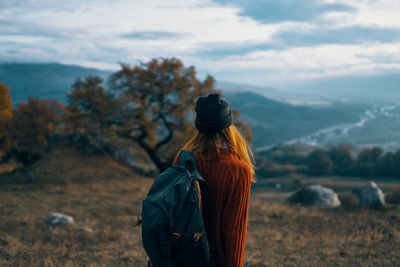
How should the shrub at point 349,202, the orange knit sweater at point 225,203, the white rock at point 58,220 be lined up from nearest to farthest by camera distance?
the orange knit sweater at point 225,203 < the white rock at point 58,220 < the shrub at point 349,202

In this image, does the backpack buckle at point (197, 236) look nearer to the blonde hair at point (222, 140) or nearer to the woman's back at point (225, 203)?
the woman's back at point (225, 203)

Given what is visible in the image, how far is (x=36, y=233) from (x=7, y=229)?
1072 millimetres

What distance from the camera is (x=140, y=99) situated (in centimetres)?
2450

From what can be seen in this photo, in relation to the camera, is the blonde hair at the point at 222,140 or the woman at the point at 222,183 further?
the blonde hair at the point at 222,140

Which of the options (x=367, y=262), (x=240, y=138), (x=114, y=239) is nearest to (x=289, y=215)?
(x=367, y=262)

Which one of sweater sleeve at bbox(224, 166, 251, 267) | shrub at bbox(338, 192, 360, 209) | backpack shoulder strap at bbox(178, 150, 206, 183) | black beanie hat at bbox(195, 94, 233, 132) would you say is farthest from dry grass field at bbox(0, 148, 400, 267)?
black beanie hat at bbox(195, 94, 233, 132)

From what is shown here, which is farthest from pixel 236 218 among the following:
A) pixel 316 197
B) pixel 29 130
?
pixel 29 130

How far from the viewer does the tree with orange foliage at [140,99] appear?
78.8ft

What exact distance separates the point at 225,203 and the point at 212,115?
0.71 meters

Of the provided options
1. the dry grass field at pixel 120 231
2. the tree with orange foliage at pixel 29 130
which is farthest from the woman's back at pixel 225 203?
the tree with orange foliage at pixel 29 130

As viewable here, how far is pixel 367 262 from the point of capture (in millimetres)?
6949

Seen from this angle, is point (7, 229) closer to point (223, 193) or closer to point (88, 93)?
point (223, 193)

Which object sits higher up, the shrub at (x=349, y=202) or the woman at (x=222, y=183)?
the woman at (x=222, y=183)

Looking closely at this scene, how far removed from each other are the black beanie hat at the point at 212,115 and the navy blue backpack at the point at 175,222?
45cm
